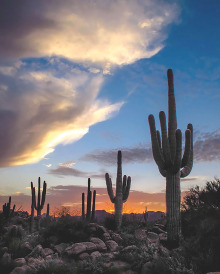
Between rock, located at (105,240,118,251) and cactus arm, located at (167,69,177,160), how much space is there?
570 cm

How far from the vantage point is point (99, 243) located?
16047 millimetres

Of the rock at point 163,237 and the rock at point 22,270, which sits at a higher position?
the rock at point 163,237

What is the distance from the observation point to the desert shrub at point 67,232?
17.4 m

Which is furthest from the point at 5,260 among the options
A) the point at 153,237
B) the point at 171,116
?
the point at 171,116

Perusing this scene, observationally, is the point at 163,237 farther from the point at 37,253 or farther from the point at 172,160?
the point at 37,253

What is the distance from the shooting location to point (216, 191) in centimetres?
1587

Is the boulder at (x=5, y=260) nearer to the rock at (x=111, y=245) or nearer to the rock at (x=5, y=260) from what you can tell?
the rock at (x=5, y=260)

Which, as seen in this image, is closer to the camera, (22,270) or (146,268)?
Answer: (146,268)

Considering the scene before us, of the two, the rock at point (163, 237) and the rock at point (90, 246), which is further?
the rock at point (163, 237)

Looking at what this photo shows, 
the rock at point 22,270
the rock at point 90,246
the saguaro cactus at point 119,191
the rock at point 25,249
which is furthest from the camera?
the saguaro cactus at point 119,191

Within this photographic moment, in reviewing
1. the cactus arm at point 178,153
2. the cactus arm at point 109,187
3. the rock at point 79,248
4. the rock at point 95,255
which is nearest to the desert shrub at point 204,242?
the cactus arm at point 178,153

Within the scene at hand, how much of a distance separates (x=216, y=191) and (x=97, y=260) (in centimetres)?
747

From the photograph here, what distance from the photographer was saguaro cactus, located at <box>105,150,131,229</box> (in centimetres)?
2168

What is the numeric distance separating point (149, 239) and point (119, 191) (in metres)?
6.26
